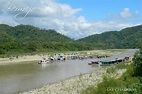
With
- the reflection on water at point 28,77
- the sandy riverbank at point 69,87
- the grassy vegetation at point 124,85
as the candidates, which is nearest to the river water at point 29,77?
the reflection on water at point 28,77

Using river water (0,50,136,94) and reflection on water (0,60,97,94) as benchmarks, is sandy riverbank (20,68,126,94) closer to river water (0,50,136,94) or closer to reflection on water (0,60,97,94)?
river water (0,50,136,94)

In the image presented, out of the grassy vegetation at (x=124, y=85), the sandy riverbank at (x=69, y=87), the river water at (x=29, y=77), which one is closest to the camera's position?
the grassy vegetation at (x=124, y=85)

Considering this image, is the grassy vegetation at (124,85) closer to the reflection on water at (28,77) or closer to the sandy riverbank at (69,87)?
the sandy riverbank at (69,87)

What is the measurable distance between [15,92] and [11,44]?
276 ft

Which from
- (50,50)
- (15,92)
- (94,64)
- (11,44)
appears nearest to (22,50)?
(11,44)

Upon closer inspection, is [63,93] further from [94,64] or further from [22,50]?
[22,50]

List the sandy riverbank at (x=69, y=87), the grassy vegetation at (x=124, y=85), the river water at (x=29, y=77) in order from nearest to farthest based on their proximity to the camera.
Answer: the grassy vegetation at (x=124, y=85) < the sandy riverbank at (x=69, y=87) < the river water at (x=29, y=77)

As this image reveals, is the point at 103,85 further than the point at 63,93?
No

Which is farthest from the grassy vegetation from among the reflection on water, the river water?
the reflection on water

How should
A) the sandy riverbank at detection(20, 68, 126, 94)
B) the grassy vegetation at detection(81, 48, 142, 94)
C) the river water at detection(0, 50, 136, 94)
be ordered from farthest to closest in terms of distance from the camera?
the river water at detection(0, 50, 136, 94) < the sandy riverbank at detection(20, 68, 126, 94) < the grassy vegetation at detection(81, 48, 142, 94)

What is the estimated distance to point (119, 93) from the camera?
42.0ft

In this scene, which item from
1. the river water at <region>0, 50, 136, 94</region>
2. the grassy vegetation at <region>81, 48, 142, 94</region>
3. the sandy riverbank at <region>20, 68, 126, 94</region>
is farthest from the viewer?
the river water at <region>0, 50, 136, 94</region>

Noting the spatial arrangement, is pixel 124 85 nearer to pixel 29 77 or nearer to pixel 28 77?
pixel 29 77

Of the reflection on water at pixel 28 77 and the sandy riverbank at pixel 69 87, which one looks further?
the reflection on water at pixel 28 77
